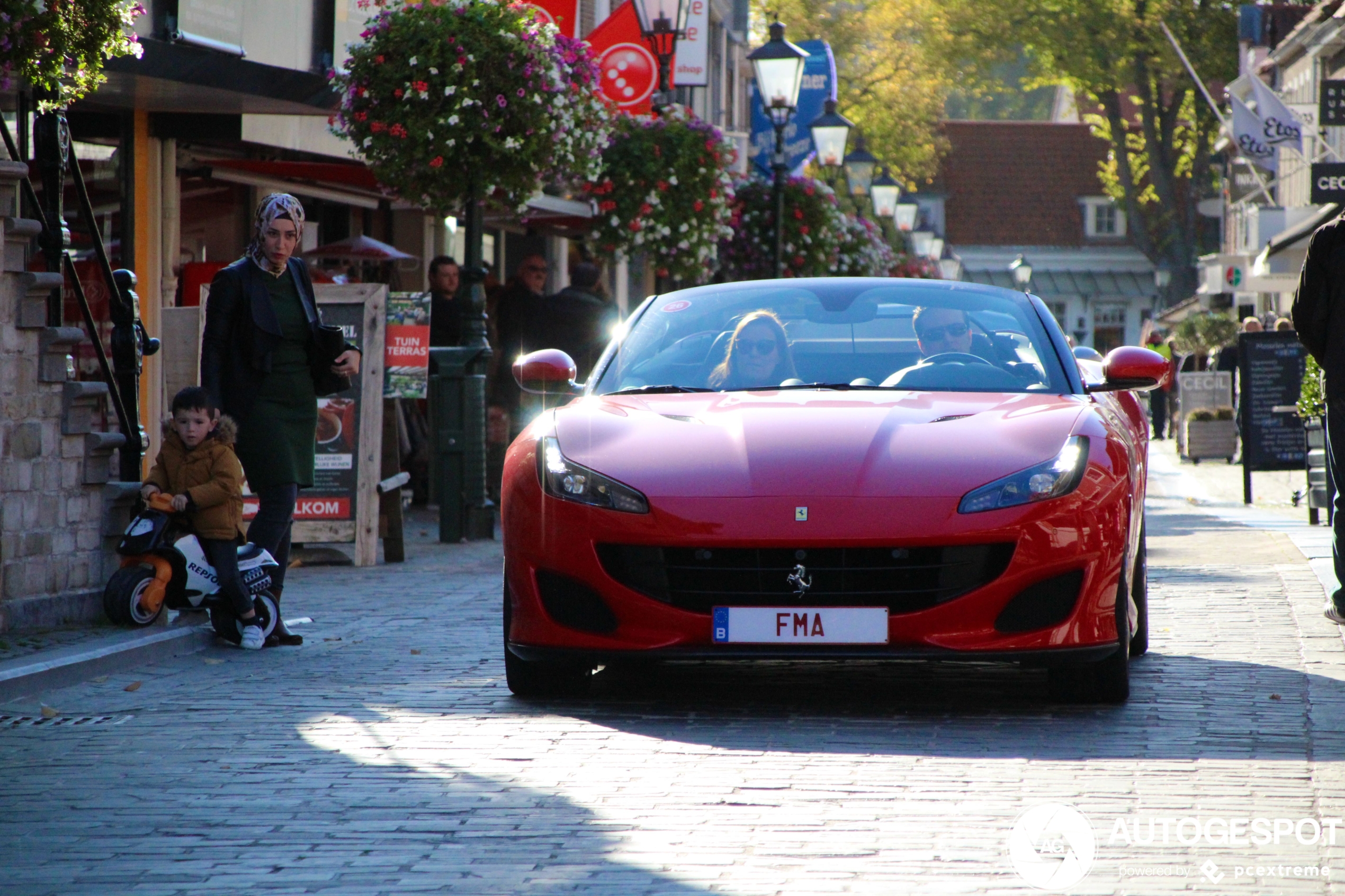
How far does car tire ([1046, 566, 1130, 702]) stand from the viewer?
20.8ft

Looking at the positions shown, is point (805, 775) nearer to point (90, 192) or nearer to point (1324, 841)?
point (1324, 841)

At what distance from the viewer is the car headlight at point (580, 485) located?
20.3ft

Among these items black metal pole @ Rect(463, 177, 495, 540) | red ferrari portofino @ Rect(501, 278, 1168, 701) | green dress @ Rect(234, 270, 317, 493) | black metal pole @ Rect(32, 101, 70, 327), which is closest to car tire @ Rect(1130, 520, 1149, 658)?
red ferrari portofino @ Rect(501, 278, 1168, 701)

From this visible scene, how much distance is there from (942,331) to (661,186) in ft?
44.0

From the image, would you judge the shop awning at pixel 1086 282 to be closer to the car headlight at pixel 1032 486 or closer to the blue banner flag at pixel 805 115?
the blue banner flag at pixel 805 115

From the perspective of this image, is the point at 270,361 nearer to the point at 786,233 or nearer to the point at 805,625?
the point at 805,625

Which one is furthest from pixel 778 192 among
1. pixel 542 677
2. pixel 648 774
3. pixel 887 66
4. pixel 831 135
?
pixel 887 66

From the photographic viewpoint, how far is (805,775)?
5.35m

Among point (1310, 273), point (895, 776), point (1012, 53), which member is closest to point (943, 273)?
point (1012, 53)

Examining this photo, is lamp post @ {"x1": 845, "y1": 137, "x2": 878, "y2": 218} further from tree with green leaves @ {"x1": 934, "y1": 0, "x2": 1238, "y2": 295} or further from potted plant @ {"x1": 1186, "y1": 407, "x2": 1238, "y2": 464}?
tree with green leaves @ {"x1": 934, "y1": 0, "x2": 1238, "y2": 295}

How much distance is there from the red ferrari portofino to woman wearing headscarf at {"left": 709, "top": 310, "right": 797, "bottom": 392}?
9.6 inches

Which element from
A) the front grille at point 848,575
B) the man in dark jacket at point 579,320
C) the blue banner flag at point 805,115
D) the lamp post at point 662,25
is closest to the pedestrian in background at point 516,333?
the man in dark jacket at point 579,320

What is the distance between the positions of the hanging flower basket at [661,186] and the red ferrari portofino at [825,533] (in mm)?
13772

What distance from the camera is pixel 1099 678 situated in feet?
21.1
